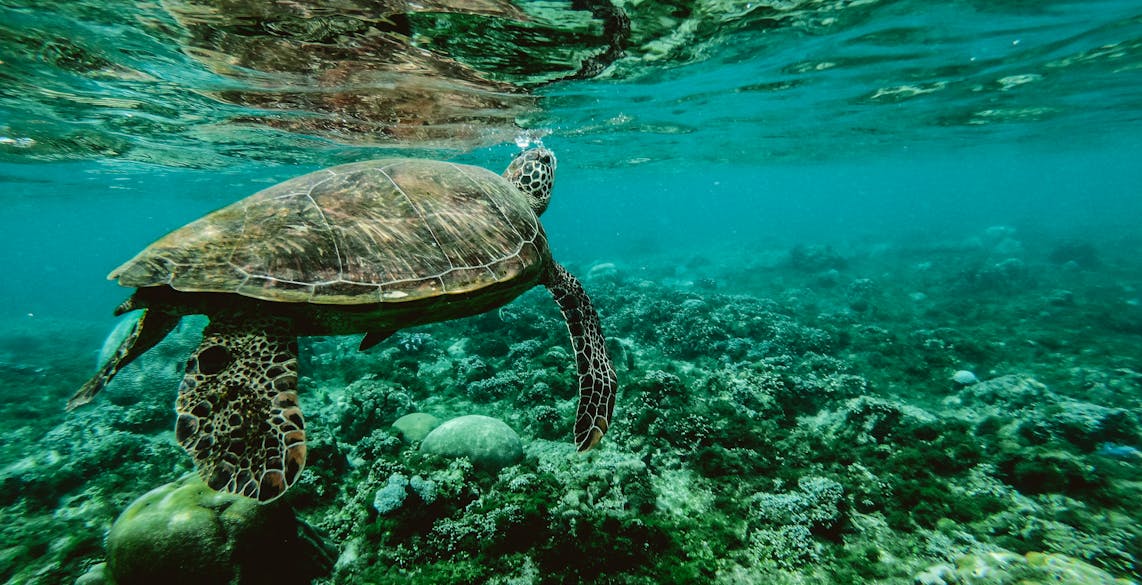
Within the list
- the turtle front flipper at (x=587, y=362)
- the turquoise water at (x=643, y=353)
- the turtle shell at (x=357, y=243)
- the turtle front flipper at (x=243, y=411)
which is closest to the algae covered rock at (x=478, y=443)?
the turquoise water at (x=643, y=353)

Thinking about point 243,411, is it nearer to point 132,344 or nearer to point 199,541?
point 199,541

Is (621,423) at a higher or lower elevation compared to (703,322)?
higher

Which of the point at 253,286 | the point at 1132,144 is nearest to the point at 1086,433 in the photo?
the point at 253,286

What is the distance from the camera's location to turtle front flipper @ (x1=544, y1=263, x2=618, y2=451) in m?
4.16

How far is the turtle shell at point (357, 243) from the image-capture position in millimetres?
3271

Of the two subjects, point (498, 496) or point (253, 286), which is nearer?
point (253, 286)

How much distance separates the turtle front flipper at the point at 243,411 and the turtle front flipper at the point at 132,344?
598mm

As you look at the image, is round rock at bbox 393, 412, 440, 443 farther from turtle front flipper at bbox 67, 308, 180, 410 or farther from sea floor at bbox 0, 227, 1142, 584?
turtle front flipper at bbox 67, 308, 180, 410

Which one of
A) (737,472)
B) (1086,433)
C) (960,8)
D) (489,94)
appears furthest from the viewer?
(489,94)

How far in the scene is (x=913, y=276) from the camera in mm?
23422

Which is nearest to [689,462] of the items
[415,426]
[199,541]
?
[415,426]

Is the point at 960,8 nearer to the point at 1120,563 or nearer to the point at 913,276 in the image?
the point at 1120,563

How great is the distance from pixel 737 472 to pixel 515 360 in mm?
5524

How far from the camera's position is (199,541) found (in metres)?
3.35
